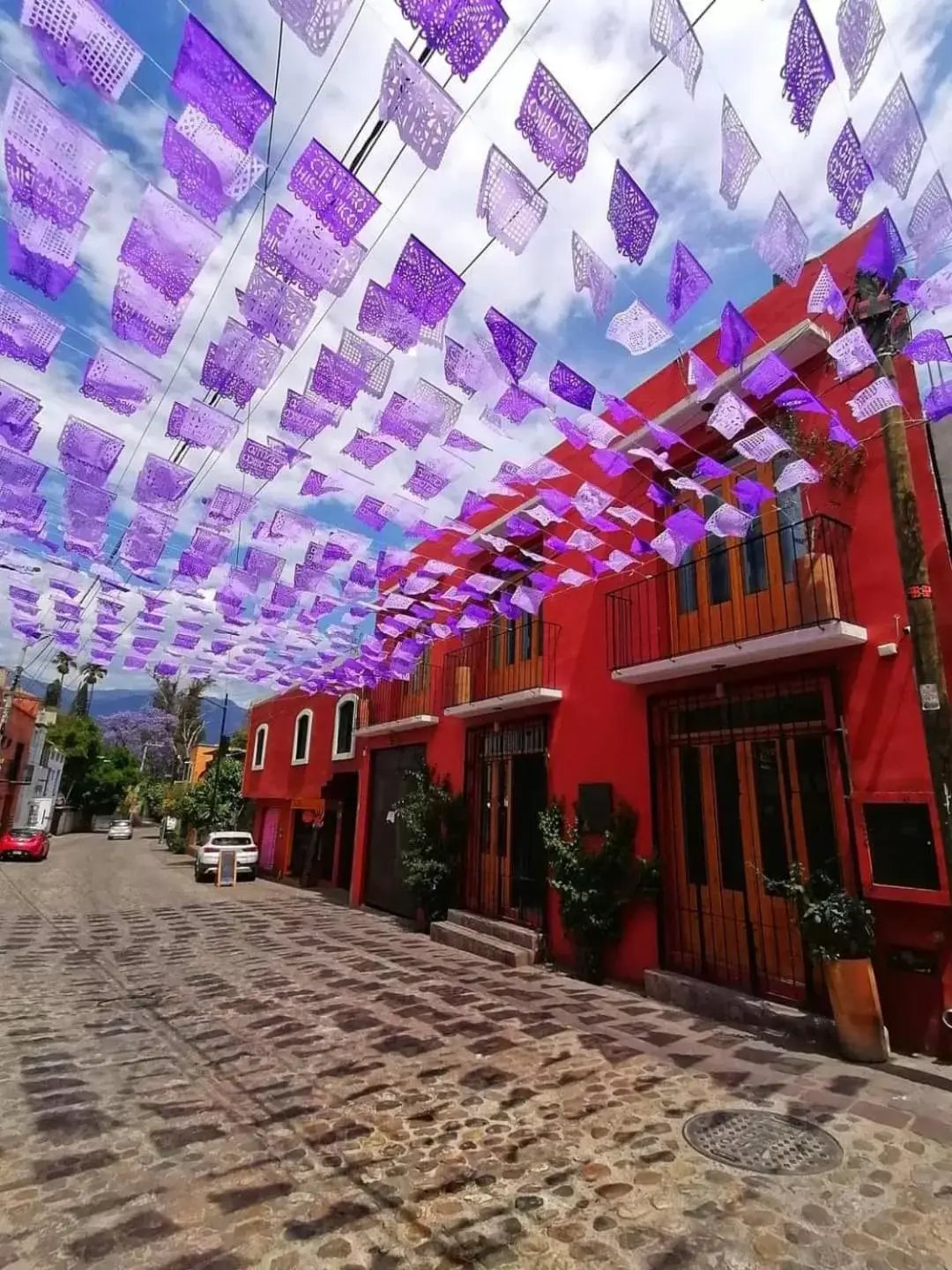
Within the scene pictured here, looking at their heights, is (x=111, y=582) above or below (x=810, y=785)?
above

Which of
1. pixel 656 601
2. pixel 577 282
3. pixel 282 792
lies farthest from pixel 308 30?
Answer: pixel 282 792

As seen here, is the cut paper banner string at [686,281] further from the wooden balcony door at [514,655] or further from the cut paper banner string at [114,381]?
the wooden balcony door at [514,655]

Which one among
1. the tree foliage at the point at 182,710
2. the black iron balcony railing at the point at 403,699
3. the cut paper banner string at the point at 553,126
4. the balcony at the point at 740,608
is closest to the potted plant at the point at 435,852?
the black iron balcony railing at the point at 403,699

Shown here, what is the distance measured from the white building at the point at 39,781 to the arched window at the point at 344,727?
2499cm

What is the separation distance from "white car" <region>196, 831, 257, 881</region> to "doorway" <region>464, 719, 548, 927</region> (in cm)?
1223

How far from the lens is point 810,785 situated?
6.12m

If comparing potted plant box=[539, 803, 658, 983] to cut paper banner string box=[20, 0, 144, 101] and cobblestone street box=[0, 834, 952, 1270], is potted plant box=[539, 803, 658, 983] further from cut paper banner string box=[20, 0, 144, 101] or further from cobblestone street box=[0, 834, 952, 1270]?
cut paper banner string box=[20, 0, 144, 101]

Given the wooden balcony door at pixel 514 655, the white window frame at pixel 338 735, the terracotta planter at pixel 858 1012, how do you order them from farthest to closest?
the white window frame at pixel 338 735 < the wooden balcony door at pixel 514 655 < the terracotta planter at pixel 858 1012

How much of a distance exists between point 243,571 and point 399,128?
5.53 m

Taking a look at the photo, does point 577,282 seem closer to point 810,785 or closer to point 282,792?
point 810,785

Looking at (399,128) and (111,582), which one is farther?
(111,582)

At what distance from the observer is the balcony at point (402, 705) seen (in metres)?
12.4

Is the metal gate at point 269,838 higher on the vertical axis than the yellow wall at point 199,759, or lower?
lower

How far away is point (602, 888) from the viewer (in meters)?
7.50
